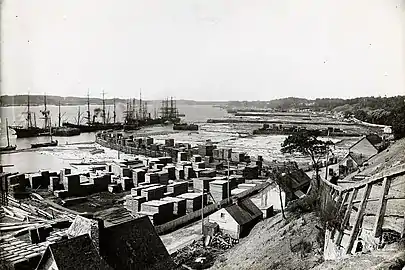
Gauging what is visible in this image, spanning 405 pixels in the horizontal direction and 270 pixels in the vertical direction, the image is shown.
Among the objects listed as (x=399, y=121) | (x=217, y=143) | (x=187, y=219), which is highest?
(x=399, y=121)

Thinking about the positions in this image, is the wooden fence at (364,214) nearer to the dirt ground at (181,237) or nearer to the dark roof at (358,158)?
the dirt ground at (181,237)

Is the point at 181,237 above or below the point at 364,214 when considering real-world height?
below

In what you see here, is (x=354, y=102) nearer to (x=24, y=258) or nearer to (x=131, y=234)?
(x=131, y=234)

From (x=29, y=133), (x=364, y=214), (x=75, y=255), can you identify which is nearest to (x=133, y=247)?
(x=75, y=255)

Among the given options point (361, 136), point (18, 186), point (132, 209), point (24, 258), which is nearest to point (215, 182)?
point (132, 209)

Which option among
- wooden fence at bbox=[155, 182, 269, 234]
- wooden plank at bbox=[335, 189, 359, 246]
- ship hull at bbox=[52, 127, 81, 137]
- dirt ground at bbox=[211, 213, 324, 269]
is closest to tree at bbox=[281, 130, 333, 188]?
dirt ground at bbox=[211, 213, 324, 269]

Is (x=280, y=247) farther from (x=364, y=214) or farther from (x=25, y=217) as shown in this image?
(x=25, y=217)
